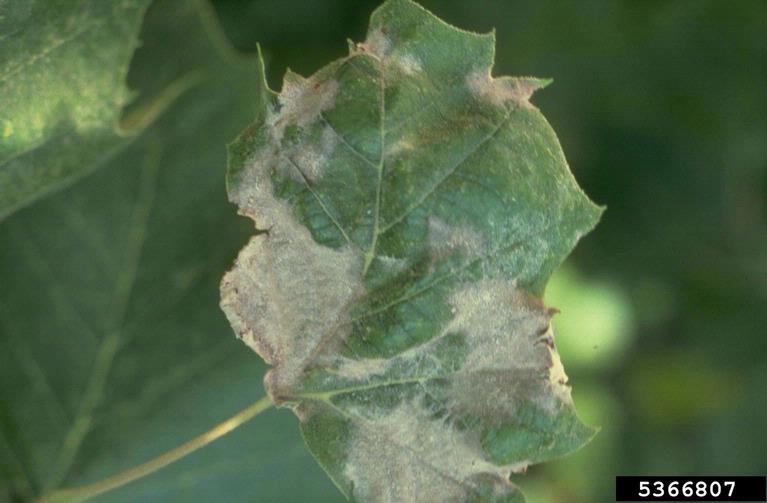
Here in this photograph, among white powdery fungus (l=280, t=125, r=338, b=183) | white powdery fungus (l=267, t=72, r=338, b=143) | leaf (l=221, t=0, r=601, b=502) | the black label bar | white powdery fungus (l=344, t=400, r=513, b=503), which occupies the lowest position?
the black label bar

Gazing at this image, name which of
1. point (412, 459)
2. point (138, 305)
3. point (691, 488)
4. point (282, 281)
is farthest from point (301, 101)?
point (691, 488)

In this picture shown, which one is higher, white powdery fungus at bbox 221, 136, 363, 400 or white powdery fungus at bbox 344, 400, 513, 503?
white powdery fungus at bbox 221, 136, 363, 400

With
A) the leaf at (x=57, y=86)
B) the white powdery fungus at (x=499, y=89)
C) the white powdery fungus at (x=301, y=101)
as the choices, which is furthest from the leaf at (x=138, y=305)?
the white powdery fungus at (x=499, y=89)

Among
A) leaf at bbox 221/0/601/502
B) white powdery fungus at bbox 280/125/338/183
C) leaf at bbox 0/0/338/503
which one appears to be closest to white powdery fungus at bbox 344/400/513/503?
leaf at bbox 221/0/601/502

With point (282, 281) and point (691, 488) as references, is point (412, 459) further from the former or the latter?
point (691, 488)

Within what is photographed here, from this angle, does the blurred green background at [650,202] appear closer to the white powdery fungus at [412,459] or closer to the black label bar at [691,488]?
the black label bar at [691,488]

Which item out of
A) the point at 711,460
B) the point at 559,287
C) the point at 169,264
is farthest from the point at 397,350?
the point at 711,460

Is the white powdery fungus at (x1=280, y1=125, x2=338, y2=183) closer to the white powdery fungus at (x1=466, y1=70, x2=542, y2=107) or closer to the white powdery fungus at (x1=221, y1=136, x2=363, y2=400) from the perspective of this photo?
the white powdery fungus at (x1=221, y1=136, x2=363, y2=400)
